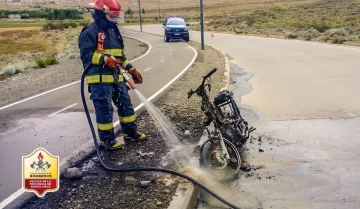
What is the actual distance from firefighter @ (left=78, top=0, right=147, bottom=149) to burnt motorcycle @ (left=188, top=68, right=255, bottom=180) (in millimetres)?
1168

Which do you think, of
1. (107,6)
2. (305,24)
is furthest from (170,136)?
(305,24)

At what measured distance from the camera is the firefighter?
5879mm

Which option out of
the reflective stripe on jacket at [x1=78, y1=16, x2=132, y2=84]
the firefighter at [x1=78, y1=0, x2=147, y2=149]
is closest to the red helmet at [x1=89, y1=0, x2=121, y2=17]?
the firefighter at [x1=78, y1=0, x2=147, y2=149]

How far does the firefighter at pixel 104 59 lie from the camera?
5.88 metres

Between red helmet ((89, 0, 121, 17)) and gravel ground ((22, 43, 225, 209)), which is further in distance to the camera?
red helmet ((89, 0, 121, 17))

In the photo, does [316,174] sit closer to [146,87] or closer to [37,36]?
[146,87]

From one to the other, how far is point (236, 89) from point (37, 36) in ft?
189

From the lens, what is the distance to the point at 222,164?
577cm

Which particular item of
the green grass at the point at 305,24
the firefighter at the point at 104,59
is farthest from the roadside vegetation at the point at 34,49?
the green grass at the point at 305,24

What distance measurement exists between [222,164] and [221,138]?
0.38 m

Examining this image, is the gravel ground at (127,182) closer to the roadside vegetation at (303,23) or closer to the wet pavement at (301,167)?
the wet pavement at (301,167)

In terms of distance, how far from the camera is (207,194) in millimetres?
5230

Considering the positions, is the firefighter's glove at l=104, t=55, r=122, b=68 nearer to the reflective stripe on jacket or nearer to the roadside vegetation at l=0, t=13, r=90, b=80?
the reflective stripe on jacket

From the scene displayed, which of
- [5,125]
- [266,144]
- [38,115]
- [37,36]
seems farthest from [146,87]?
[37,36]
